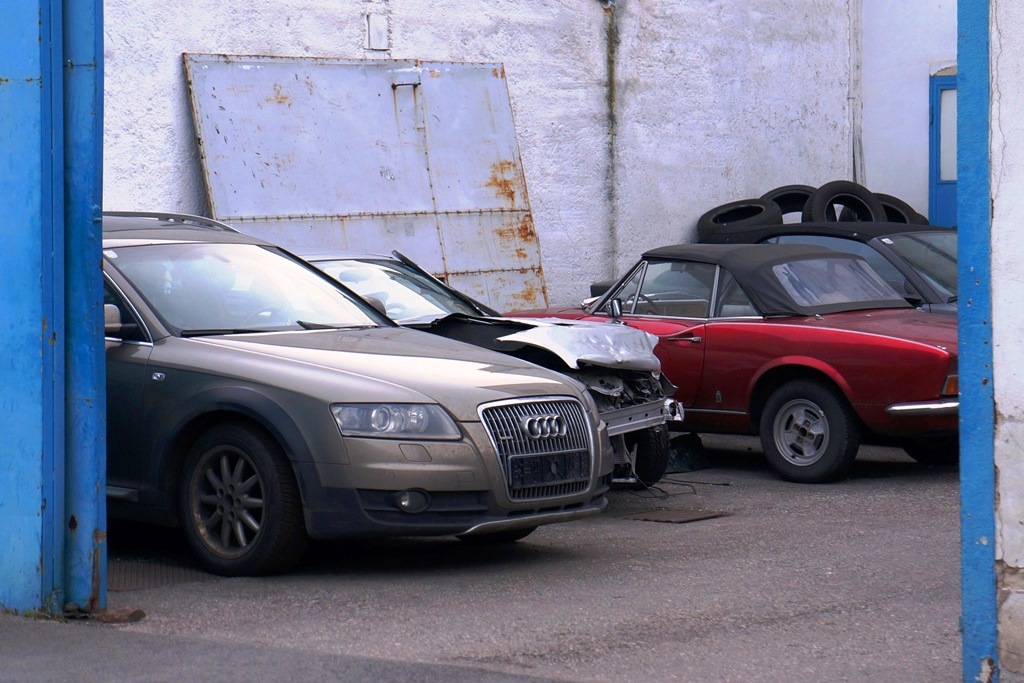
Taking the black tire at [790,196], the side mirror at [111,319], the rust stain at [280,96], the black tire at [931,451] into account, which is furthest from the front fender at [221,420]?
the black tire at [790,196]

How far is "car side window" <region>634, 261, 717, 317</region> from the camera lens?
10336 millimetres

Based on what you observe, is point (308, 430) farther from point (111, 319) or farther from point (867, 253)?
point (867, 253)

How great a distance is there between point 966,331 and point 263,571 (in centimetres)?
338

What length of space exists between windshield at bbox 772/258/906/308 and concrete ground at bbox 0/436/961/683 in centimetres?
208

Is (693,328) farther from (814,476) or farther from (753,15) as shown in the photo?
(753,15)

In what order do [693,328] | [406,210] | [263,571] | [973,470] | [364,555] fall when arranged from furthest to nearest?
[406,210] < [693,328] < [364,555] < [263,571] < [973,470]

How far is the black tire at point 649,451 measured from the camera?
8781mm

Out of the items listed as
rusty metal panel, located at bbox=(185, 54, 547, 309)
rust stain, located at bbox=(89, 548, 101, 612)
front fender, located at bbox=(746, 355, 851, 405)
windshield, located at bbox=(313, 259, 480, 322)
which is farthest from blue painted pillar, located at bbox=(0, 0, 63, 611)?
rusty metal panel, located at bbox=(185, 54, 547, 309)

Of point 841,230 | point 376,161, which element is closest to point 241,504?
point 841,230

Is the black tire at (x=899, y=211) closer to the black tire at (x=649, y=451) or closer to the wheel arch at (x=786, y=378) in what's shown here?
the wheel arch at (x=786, y=378)

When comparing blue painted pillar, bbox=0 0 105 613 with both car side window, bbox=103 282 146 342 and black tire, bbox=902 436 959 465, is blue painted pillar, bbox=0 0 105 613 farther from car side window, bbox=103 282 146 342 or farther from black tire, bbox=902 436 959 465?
black tire, bbox=902 436 959 465

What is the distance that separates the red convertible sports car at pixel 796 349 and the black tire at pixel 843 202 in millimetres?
5079

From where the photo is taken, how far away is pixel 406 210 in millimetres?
14367

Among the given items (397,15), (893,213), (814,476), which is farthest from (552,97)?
(814,476)
